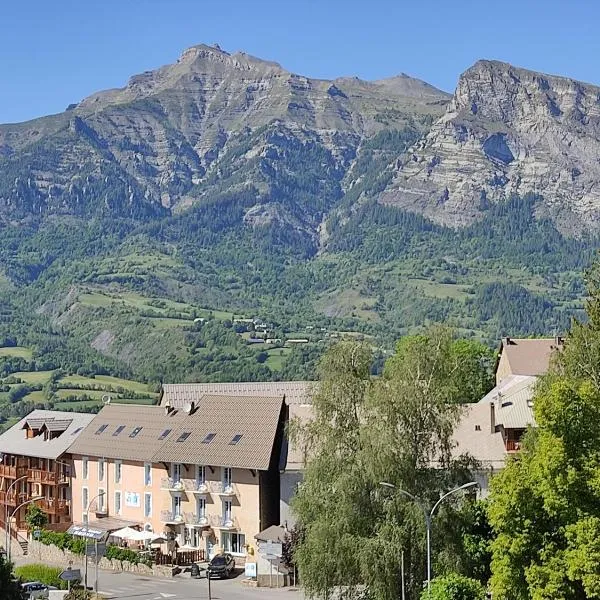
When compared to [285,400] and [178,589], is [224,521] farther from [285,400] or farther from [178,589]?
[178,589]

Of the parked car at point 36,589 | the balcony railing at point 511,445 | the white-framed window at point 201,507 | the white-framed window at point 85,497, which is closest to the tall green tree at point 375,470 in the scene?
the parked car at point 36,589

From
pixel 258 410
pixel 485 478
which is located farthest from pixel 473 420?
pixel 258 410

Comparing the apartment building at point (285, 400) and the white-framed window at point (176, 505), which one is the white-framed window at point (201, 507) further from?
the apartment building at point (285, 400)

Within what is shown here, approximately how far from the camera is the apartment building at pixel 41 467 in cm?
10994

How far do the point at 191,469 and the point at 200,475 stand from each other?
3.17 feet

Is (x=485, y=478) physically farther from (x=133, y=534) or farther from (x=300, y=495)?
(x=133, y=534)

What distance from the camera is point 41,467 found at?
371 ft

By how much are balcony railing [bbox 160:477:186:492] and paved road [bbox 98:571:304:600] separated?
9.44m

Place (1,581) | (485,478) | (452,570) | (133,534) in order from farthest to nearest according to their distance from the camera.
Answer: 1. (133,534)
2. (485,478)
3. (452,570)
4. (1,581)

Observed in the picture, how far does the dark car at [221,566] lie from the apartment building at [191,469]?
10.5ft

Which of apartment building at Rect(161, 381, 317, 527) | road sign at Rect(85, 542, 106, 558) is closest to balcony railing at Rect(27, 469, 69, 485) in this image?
apartment building at Rect(161, 381, 317, 527)

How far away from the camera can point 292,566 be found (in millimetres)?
82312

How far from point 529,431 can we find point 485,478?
1873 centimetres

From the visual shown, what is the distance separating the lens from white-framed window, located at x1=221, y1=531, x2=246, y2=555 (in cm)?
9149
